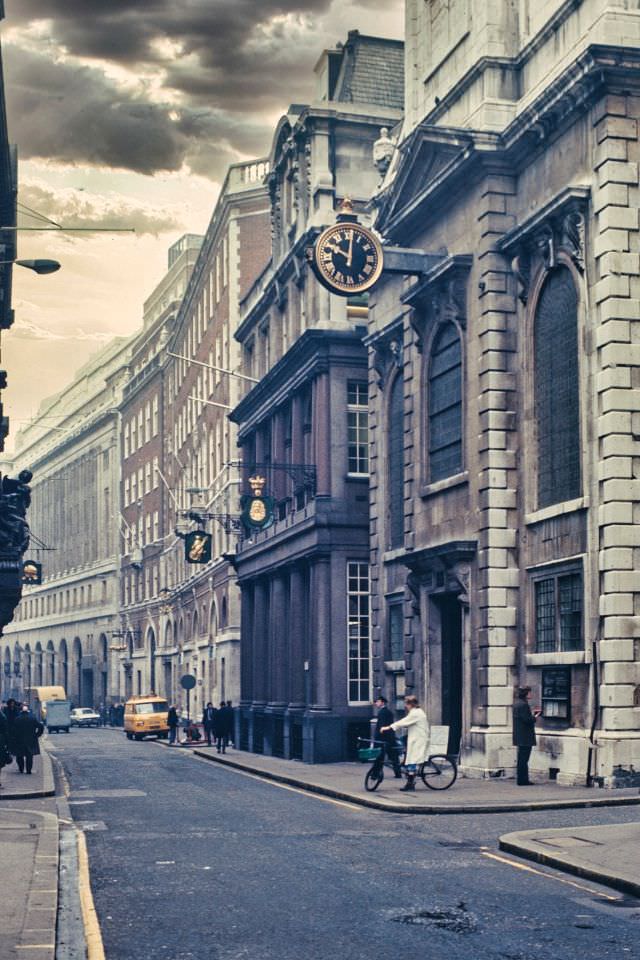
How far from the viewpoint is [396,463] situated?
39281 millimetres

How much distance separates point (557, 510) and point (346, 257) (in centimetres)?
904

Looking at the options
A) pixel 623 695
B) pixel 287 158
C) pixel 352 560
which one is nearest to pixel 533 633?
pixel 623 695

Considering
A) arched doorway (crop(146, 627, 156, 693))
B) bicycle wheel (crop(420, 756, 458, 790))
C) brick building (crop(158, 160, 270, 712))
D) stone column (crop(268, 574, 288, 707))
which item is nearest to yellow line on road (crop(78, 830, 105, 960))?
bicycle wheel (crop(420, 756, 458, 790))

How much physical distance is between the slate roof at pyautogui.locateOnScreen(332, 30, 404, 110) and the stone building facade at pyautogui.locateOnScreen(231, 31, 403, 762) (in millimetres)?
46

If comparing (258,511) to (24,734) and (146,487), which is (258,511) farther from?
(146,487)

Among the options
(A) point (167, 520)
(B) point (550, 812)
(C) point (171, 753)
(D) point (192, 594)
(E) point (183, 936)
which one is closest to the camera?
(E) point (183, 936)

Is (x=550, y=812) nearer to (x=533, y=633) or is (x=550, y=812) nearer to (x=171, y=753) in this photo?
(x=533, y=633)

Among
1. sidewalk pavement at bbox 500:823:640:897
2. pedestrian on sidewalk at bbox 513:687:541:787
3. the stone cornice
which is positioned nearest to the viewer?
sidewalk pavement at bbox 500:823:640:897

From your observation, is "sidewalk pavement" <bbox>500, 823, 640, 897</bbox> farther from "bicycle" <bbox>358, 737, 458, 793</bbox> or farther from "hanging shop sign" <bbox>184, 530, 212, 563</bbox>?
"hanging shop sign" <bbox>184, 530, 212, 563</bbox>

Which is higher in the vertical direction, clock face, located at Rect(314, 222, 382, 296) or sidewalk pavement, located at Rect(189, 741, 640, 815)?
clock face, located at Rect(314, 222, 382, 296)

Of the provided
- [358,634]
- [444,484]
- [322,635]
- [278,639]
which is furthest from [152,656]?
→ [444,484]

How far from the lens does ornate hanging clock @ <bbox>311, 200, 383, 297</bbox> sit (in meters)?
34.0

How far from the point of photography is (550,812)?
22172 millimetres

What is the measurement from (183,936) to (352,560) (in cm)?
3172
